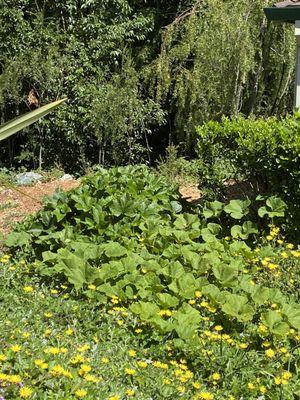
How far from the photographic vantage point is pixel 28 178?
36.1 ft

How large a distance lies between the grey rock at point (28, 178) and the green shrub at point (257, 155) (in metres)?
4.95

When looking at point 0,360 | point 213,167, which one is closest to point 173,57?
point 213,167

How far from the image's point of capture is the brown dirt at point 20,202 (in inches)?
316

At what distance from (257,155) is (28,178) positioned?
5885mm

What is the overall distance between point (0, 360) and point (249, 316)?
1631 millimetres

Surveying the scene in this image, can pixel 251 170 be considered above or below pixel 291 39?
below

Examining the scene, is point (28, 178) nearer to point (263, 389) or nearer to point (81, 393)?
point (263, 389)

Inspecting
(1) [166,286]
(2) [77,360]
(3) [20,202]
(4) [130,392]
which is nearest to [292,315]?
(1) [166,286]

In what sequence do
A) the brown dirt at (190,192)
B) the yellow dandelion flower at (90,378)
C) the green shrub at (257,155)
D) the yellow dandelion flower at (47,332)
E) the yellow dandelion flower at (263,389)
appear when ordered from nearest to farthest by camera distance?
the yellow dandelion flower at (90,378), the yellow dandelion flower at (263,389), the yellow dandelion flower at (47,332), the green shrub at (257,155), the brown dirt at (190,192)

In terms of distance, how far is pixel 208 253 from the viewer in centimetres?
516

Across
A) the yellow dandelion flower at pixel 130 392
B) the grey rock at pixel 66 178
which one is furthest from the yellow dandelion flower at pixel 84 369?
the grey rock at pixel 66 178

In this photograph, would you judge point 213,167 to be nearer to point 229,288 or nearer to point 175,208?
point 175,208

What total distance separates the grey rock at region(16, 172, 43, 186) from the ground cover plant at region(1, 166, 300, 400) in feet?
14.0

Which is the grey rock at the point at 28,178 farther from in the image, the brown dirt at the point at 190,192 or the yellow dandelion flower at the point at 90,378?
the yellow dandelion flower at the point at 90,378
